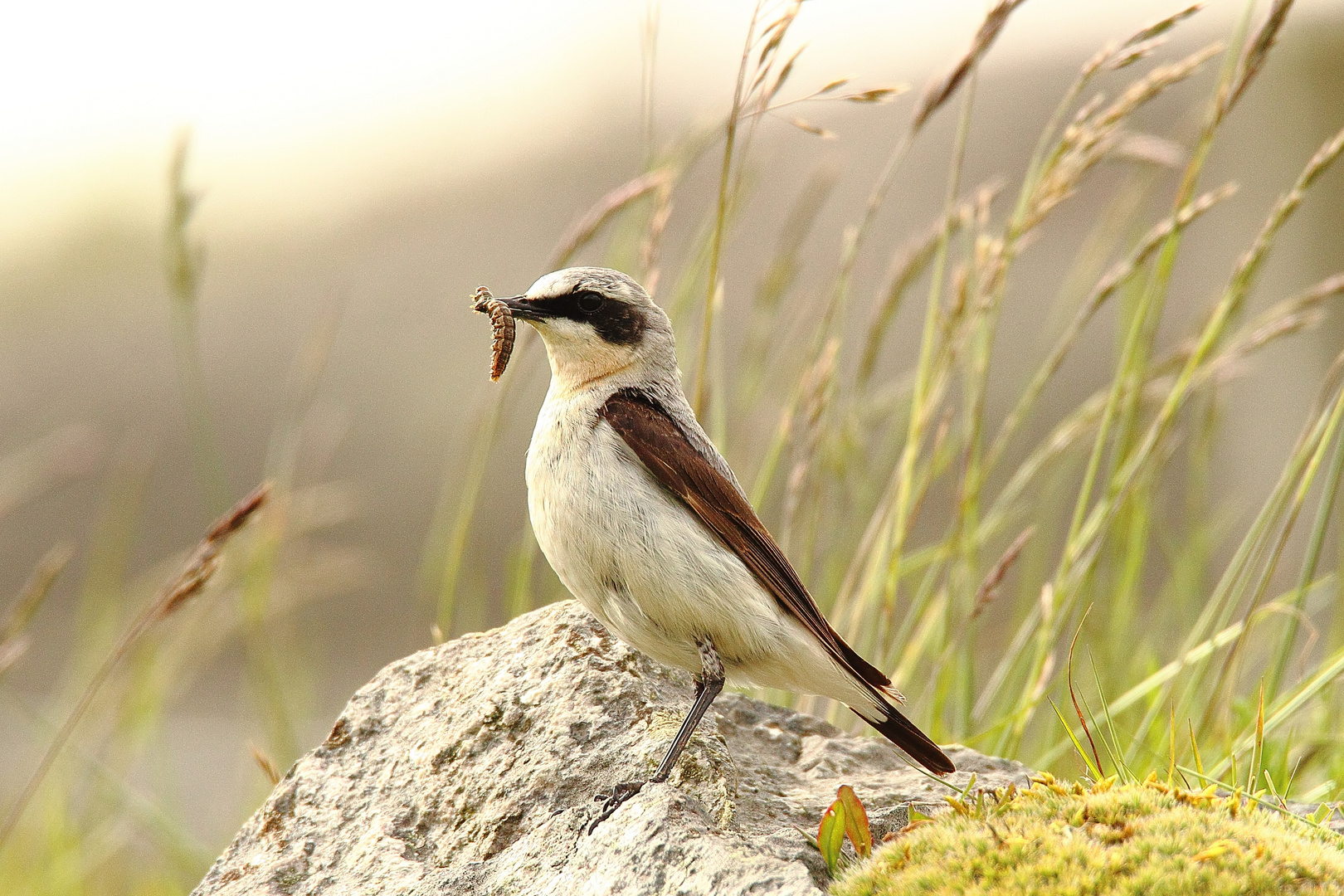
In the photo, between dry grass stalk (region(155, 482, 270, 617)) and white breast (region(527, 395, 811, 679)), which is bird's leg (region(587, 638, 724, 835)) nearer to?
white breast (region(527, 395, 811, 679))

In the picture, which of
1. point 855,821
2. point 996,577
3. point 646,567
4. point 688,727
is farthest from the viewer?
point 996,577

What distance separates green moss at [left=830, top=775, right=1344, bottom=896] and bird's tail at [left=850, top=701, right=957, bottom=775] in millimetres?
610

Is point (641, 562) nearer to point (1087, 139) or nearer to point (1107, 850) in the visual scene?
point (1107, 850)

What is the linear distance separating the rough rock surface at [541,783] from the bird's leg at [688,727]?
0.05m

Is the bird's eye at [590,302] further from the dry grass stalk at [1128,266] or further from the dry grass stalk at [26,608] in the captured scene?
the dry grass stalk at [26,608]

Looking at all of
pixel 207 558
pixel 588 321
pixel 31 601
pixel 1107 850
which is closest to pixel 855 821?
pixel 1107 850

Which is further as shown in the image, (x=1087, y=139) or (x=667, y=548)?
(x=1087, y=139)

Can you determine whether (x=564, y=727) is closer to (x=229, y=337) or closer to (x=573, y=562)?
(x=573, y=562)

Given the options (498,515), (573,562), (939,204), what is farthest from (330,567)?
(939,204)

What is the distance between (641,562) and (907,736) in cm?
93

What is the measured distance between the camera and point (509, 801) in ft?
9.66

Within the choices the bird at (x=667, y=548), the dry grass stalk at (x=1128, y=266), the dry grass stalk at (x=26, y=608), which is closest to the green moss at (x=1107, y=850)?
the bird at (x=667, y=548)

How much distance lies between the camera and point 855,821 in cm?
246

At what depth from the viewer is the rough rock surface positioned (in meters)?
2.58
